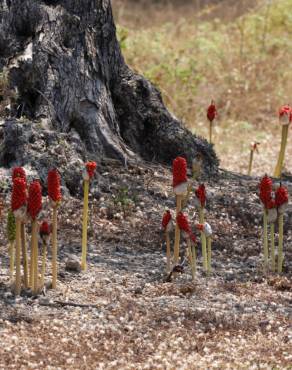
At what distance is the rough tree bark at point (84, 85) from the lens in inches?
258

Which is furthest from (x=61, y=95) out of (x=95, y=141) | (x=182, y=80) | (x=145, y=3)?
(x=145, y=3)

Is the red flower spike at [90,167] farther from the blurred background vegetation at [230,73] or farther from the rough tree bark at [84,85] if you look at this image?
the blurred background vegetation at [230,73]

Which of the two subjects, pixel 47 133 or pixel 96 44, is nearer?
pixel 47 133

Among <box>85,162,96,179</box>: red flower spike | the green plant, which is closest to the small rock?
<box>85,162,96,179</box>: red flower spike

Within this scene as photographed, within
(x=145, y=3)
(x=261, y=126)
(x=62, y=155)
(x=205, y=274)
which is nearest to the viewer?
(x=205, y=274)

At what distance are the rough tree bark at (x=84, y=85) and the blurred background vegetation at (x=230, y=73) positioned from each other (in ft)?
7.56

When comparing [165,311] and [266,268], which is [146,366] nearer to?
[165,311]

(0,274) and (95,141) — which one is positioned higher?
(95,141)

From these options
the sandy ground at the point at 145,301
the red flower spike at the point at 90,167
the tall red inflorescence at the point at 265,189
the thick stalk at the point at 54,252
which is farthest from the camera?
the tall red inflorescence at the point at 265,189

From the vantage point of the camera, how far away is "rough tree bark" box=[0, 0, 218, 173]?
6559 millimetres

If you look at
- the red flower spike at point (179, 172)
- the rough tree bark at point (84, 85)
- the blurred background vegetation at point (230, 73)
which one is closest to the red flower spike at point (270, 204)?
the red flower spike at point (179, 172)

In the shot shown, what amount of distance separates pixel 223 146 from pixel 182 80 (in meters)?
1.31

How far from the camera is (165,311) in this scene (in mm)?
4688

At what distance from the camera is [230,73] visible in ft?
38.6
